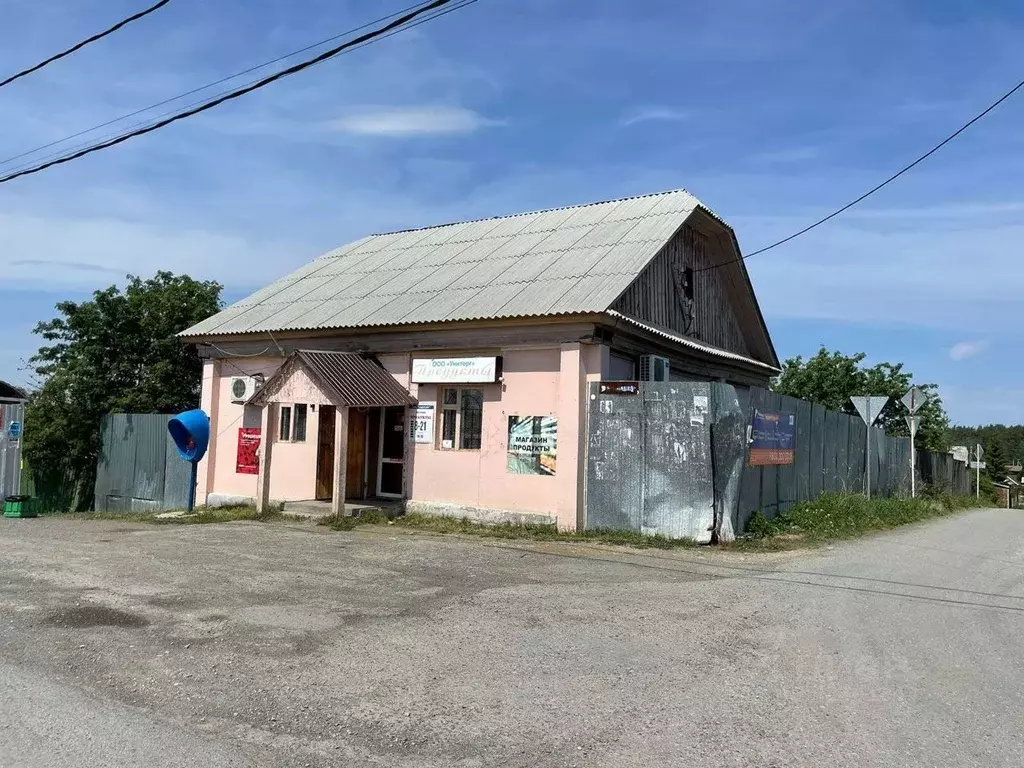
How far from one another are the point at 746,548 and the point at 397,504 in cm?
626

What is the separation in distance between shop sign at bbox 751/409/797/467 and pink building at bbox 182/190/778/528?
1.95 metres

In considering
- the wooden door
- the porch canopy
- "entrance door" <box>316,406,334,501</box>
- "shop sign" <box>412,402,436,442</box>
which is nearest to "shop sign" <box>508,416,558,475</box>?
"shop sign" <box>412,402,436,442</box>

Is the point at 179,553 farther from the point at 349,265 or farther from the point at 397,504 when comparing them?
the point at 349,265

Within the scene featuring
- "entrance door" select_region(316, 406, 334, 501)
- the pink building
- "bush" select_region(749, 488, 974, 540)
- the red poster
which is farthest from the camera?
the red poster

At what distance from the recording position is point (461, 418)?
563 inches

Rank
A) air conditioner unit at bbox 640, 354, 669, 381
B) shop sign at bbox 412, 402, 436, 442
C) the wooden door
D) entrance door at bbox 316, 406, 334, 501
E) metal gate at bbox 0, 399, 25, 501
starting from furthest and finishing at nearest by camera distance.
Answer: metal gate at bbox 0, 399, 25, 501, entrance door at bbox 316, 406, 334, 501, the wooden door, shop sign at bbox 412, 402, 436, 442, air conditioner unit at bbox 640, 354, 669, 381

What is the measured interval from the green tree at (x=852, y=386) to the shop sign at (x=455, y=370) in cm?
2341

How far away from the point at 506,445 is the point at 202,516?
631cm

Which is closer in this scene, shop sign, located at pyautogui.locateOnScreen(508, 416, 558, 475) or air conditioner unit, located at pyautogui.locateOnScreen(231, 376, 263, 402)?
shop sign, located at pyautogui.locateOnScreen(508, 416, 558, 475)

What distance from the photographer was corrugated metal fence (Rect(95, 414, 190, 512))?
59.9 ft

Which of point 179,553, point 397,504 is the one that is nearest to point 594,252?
point 397,504

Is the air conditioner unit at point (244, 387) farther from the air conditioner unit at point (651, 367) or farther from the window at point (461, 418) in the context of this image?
the air conditioner unit at point (651, 367)

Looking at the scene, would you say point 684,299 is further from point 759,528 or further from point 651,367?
point 759,528

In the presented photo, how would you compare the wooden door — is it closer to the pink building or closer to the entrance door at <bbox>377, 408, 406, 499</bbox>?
the pink building
